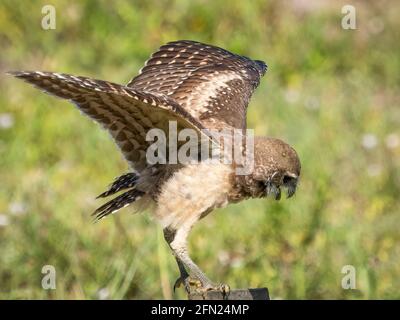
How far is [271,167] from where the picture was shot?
5332 mm

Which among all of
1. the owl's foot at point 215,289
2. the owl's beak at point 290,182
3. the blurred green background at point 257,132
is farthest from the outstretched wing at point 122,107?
the blurred green background at point 257,132

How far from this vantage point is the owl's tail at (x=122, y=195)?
539 centimetres

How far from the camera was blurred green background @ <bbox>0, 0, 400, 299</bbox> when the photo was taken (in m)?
6.55

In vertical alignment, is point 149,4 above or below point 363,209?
above

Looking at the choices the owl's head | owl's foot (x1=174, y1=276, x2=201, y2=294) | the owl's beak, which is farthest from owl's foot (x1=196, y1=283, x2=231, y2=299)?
the owl's beak

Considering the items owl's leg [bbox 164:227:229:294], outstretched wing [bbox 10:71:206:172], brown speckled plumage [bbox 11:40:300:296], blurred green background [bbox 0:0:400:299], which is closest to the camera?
outstretched wing [bbox 10:71:206:172]

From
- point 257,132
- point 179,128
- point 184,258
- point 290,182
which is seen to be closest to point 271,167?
point 290,182

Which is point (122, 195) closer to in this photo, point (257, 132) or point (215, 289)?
point (215, 289)

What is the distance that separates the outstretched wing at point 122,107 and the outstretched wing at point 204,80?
51 centimetres

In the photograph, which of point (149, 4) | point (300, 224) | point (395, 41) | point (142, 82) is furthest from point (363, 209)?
point (149, 4)

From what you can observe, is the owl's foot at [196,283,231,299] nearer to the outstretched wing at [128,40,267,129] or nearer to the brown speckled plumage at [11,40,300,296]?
the brown speckled plumage at [11,40,300,296]

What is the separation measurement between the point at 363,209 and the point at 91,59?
11.1 feet

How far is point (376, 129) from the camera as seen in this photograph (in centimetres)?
864
